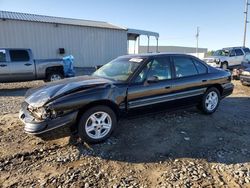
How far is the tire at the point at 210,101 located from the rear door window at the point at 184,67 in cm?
69

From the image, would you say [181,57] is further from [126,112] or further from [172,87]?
[126,112]

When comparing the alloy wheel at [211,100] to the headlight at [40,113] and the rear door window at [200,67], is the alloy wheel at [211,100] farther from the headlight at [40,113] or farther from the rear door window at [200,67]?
the headlight at [40,113]

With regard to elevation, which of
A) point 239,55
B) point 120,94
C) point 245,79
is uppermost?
point 239,55

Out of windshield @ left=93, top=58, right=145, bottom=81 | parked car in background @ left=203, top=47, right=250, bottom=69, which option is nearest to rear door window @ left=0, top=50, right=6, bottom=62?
windshield @ left=93, top=58, right=145, bottom=81

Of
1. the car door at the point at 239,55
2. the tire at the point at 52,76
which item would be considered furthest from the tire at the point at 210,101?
the car door at the point at 239,55

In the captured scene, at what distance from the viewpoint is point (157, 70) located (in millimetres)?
5184

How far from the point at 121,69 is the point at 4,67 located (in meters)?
7.06

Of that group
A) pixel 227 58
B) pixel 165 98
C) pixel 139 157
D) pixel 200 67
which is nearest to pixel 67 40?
pixel 227 58

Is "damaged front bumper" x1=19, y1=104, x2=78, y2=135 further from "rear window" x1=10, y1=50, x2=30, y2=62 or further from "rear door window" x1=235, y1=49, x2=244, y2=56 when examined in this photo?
"rear door window" x1=235, y1=49, x2=244, y2=56

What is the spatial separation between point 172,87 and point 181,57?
2.79 ft

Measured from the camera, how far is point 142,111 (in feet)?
16.3

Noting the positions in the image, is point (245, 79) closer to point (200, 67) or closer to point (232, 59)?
point (200, 67)

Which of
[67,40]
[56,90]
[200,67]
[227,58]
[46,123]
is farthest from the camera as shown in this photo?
[67,40]

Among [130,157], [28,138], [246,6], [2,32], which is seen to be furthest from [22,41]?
[246,6]
